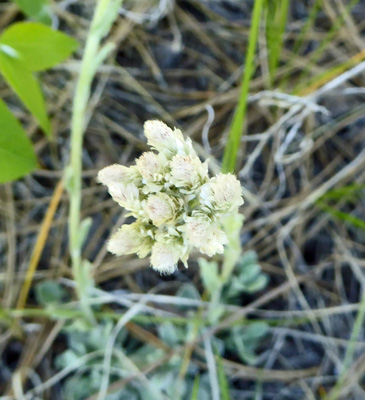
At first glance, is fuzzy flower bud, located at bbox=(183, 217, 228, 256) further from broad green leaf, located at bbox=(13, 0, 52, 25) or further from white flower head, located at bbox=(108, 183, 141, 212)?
broad green leaf, located at bbox=(13, 0, 52, 25)

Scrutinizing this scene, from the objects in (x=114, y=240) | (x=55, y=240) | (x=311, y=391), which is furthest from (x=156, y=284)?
(x=114, y=240)

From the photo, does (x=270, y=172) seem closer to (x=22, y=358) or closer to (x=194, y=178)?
(x=194, y=178)

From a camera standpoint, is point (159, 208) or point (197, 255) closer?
point (159, 208)

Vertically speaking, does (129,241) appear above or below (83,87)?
below

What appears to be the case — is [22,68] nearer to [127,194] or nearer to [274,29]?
[127,194]

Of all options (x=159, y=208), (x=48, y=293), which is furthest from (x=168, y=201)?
(x=48, y=293)

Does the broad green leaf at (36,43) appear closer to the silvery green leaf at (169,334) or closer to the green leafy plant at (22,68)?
the green leafy plant at (22,68)

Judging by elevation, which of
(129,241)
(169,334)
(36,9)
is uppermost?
(36,9)

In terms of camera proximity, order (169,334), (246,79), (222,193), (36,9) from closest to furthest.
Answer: (222,193), (246,79), (36,9), (169,334)
